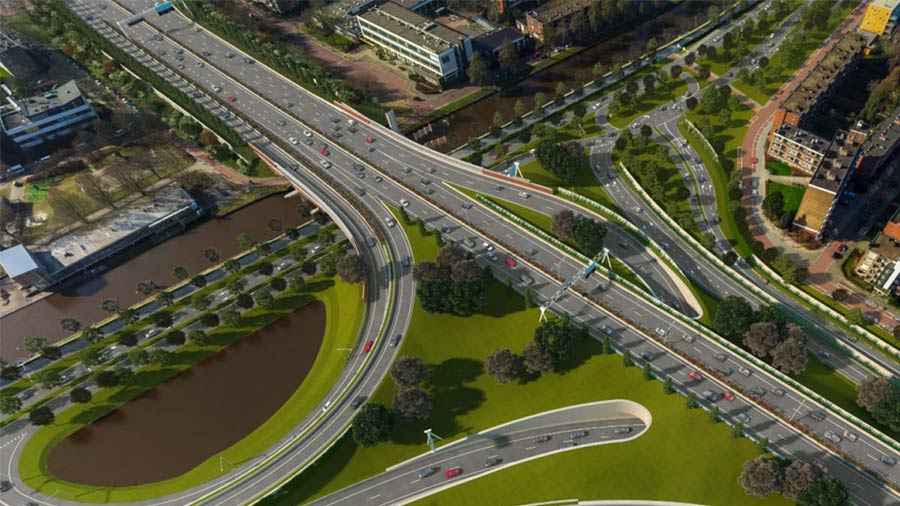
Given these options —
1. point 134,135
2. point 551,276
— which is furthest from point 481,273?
point 134,135

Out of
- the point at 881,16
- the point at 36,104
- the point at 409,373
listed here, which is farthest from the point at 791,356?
the point at 36,104

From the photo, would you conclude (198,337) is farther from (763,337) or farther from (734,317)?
(763,337)

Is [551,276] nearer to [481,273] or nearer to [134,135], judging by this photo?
[481,273]

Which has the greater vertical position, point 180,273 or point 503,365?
point 180,273

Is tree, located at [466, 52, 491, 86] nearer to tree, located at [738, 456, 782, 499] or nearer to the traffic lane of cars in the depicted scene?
the traffic lane of cars

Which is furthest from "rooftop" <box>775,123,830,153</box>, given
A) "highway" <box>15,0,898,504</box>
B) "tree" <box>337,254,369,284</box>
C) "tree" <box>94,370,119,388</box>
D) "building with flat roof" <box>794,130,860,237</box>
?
"tree" <box>94,370,119,388</box>
